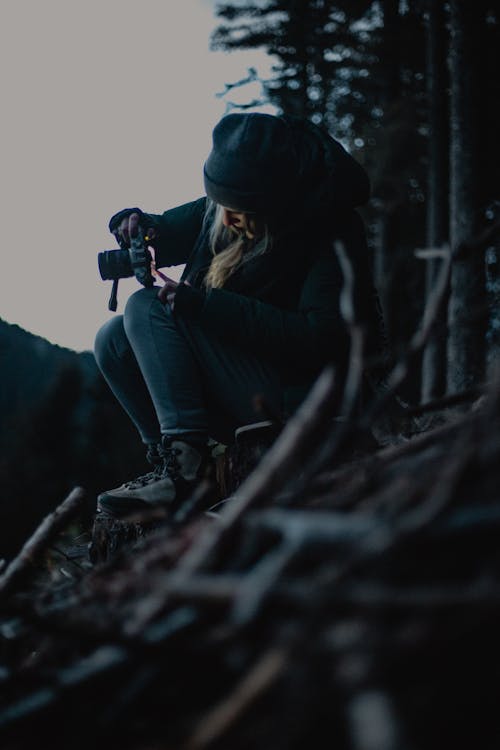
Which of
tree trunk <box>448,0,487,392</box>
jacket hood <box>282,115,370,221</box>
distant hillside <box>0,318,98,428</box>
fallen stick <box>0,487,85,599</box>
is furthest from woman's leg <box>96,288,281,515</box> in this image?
distant hillside <box>0,318,98,428</box>

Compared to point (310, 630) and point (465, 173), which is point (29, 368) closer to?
point (465, 173)

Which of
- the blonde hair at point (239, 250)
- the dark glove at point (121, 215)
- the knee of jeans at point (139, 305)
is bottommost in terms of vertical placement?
the knee of jeans at point (139, 305)

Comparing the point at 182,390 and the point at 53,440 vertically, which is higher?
the point at 182,390

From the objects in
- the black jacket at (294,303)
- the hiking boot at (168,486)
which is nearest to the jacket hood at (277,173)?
the black jacket at (294,303)

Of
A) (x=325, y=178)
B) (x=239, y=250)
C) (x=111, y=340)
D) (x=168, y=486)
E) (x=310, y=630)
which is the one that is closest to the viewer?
(x=310, y=630)

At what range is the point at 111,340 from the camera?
10.5 ft

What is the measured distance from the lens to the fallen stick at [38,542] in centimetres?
122

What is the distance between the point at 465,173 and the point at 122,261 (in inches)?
187

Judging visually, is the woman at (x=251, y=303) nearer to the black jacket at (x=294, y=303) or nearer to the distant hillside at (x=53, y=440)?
the black jacket at (x=294, y=303)

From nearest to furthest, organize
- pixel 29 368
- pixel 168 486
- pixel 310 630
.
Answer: pixel 310 630 < pixel 168 486 < pixel 29 368

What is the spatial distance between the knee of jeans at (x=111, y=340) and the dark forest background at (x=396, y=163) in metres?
1.58

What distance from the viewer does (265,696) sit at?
0.71 metres

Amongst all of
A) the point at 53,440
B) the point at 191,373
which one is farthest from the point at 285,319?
the point at 53,440

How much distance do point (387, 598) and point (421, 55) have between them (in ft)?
45.1
